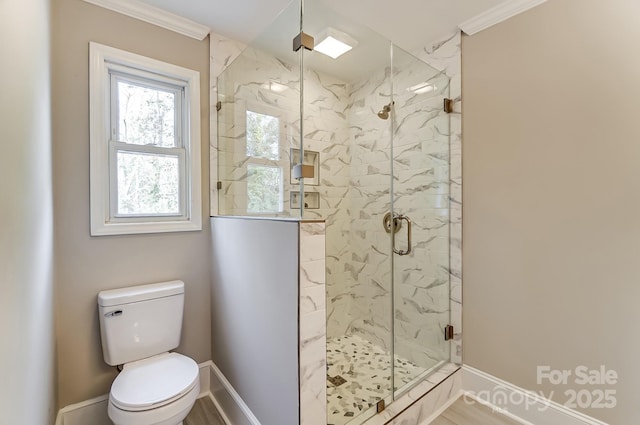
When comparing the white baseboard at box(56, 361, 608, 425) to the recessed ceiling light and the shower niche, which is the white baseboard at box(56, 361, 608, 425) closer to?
the shower niche

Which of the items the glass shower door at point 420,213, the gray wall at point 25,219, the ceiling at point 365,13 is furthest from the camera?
the glass shower door at point 420,213

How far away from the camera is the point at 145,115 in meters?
1.90

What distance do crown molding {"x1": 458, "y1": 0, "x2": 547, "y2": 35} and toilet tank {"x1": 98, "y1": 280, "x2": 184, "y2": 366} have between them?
260cm

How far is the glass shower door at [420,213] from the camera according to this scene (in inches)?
83.7

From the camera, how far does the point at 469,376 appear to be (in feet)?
6.54

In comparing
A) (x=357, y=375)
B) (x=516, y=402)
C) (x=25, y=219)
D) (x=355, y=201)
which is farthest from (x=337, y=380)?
(x=25, y=219)

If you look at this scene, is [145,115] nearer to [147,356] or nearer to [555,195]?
[147,356]

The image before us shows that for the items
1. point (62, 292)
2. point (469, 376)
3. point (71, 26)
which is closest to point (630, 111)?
point (469, 376)

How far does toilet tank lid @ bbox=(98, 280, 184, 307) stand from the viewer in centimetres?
159

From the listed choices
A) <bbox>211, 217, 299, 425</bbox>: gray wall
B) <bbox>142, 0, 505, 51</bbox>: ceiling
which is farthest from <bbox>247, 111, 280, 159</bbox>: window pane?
<bbox>142, 0, 505, 51</bbox>: ceiling

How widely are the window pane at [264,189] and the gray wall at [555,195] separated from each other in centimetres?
138

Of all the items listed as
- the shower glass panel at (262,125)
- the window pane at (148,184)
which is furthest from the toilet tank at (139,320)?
the shower glass panel at (262,125)

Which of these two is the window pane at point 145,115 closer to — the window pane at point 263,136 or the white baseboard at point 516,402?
the window pane at point 263,136

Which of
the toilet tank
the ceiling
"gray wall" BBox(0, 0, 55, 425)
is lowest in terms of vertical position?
the toilet tank
